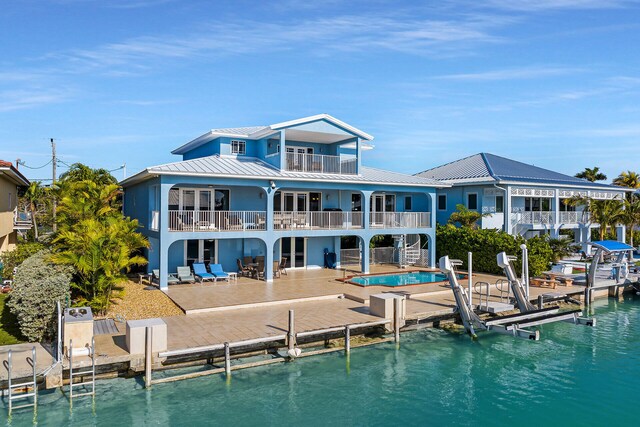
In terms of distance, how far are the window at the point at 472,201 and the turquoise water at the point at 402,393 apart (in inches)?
676

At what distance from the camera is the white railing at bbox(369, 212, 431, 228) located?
1093 inches

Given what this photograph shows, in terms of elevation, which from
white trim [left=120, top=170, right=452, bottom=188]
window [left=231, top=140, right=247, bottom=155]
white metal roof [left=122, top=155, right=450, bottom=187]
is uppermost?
window [left=231, top=140, right=247, bottom=155]

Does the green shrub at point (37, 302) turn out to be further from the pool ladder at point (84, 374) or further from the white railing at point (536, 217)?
the white railing at point (536, 217)

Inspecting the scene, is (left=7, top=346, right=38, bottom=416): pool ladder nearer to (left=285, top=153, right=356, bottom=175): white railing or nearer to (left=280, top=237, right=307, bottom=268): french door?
(left=285, top=153, right=356, bottom=175): white railing

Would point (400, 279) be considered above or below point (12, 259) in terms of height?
below

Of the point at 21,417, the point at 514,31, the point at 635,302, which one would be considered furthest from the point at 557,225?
the point at 21,417

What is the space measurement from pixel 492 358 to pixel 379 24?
12849mm

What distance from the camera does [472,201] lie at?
33.3 meters

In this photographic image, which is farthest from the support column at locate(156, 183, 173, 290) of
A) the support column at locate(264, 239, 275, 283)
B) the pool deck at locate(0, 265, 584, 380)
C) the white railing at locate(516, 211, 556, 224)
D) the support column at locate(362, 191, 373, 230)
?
the white railing at locate(516, 211, 556, 224)

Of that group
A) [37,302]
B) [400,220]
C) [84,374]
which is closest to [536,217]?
[400,220]

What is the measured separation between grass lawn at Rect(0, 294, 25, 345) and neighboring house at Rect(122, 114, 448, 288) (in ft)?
19.3

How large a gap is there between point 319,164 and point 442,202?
13.1 meters

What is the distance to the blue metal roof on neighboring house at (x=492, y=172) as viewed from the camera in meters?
33.1

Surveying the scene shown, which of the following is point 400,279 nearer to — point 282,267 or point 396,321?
point 282,267
